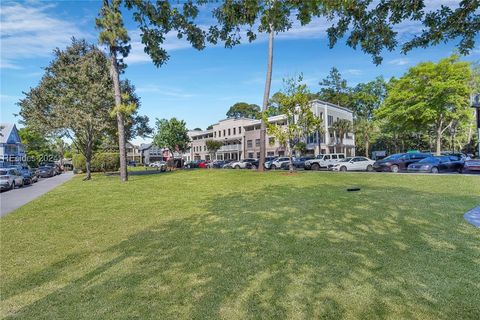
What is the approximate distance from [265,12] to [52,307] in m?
4.40

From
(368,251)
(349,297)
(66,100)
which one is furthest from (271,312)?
(66,100)

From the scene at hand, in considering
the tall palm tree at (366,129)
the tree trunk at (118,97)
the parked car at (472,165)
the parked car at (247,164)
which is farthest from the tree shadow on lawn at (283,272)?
the tall palm tree at (366,129)

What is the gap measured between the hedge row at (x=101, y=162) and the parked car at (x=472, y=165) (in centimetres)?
3793

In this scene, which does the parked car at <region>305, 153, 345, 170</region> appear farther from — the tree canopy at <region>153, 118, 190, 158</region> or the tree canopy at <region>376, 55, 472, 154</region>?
the tree canopy at <region>153, 118, 190, 158</region>

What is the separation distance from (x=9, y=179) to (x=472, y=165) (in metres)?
33.3

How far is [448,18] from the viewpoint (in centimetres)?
395

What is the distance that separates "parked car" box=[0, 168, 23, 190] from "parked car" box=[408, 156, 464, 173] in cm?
2912

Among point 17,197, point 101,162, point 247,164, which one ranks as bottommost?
point 17,197

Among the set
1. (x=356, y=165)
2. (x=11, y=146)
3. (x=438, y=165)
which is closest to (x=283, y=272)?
(x=438, y=165)

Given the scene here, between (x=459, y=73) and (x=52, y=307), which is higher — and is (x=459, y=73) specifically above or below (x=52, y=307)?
above

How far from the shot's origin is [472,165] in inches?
818

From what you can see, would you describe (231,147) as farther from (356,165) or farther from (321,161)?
(356,165)

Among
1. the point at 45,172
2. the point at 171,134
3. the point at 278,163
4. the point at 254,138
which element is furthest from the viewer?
the point at 254,138

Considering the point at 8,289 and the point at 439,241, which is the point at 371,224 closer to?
the point at 439,241
